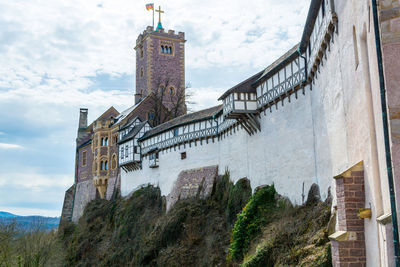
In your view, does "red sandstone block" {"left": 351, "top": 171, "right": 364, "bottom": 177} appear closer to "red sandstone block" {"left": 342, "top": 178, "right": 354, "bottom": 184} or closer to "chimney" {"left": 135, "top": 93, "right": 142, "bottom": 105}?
"red sandstone block" {"left": 342, "top": 178, "right": 354, "bottom": 184}

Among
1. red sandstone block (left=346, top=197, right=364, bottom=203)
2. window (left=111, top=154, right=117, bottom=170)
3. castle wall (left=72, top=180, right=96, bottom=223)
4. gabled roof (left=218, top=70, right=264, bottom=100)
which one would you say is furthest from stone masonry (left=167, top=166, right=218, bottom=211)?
red sandstone block (left=346, top=197, right=364, bottom=203)

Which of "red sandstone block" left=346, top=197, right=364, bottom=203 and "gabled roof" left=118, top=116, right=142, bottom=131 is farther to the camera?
"gabled roof" left=118, top=116, right=142, bottom=131

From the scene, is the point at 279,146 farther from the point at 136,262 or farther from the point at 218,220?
the point at 136,262

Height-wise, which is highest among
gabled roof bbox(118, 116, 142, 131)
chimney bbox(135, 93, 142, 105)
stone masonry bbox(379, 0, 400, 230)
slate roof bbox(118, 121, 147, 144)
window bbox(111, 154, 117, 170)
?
chimney bbox(135, 93, 142, 105)

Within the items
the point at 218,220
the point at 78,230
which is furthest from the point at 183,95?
the point at 218,220

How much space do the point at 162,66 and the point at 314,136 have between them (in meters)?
34.7

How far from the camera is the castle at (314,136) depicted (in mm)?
6965

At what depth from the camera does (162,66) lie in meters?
48.3

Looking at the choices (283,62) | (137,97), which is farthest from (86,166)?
(283,62)

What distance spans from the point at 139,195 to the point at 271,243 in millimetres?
20081

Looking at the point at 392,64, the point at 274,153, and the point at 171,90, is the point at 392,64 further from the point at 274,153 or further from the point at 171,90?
the point at 171,90

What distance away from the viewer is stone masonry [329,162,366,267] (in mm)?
9031

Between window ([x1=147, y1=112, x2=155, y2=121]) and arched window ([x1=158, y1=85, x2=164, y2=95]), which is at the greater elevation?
arched window ([x1=158, y1=85, x2=164, y2=95])

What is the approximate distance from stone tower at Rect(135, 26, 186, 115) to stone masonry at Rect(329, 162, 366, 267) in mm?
36584
